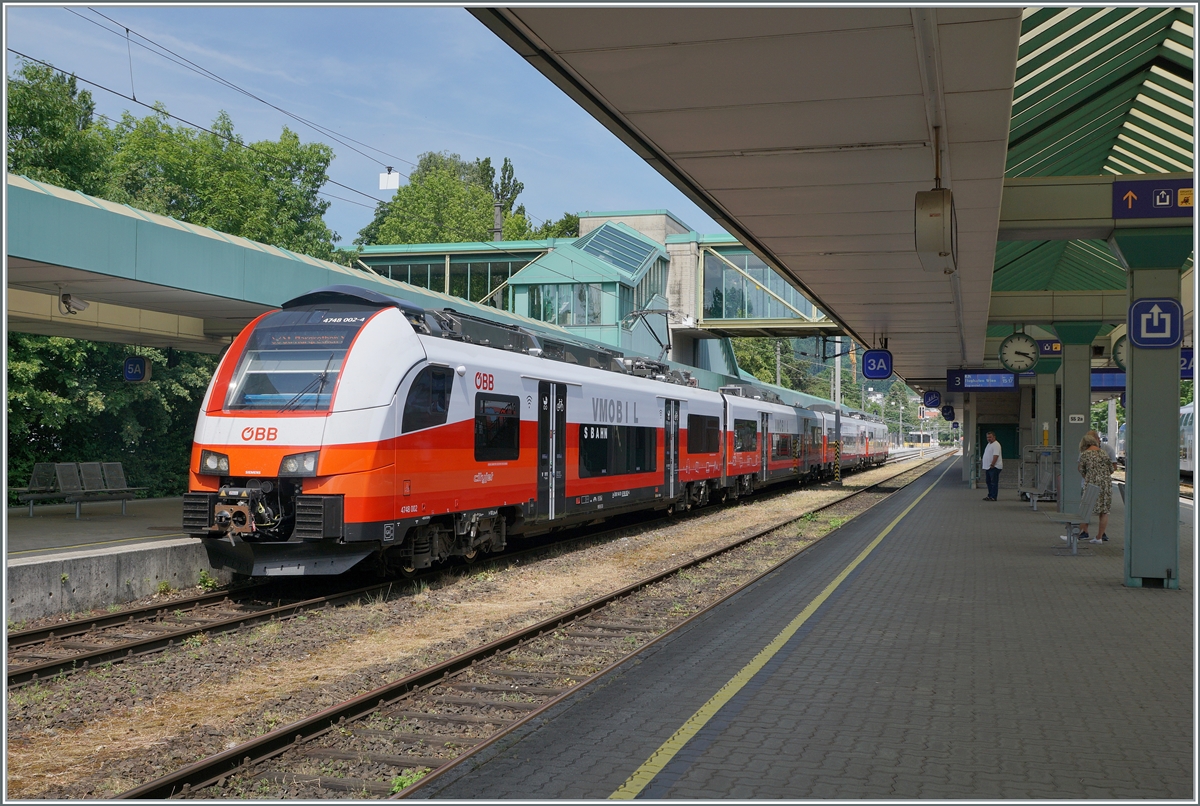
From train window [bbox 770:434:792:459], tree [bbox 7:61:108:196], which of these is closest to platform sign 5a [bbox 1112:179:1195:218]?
train window [bbox 770:434:792:459]

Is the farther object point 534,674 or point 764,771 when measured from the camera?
point 534,674

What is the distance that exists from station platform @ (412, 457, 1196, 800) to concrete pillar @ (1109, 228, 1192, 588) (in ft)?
1.84

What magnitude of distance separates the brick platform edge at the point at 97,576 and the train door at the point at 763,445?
60.7 ft

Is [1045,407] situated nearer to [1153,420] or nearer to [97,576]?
[1153,420]

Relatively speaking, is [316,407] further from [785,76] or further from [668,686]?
[785,76]

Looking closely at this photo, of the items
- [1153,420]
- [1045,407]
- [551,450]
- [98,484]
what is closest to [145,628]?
[551,450]

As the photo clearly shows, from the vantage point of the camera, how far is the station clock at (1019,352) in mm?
20766

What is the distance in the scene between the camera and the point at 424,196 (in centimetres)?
6588

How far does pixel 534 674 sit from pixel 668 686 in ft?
4.07

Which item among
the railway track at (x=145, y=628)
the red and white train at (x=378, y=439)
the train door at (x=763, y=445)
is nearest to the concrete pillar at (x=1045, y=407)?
the train door at (x=763, y=445)

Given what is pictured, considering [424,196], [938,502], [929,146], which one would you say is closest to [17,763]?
[929,146]

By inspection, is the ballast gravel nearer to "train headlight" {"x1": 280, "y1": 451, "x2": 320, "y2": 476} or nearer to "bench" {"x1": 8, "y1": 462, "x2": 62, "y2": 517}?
"train headlight" {"x1": 280, "y1": 451, "x2": 320, "y2": 476}

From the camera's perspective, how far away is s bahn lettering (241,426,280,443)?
418 inches

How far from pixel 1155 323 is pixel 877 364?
13.4 m
